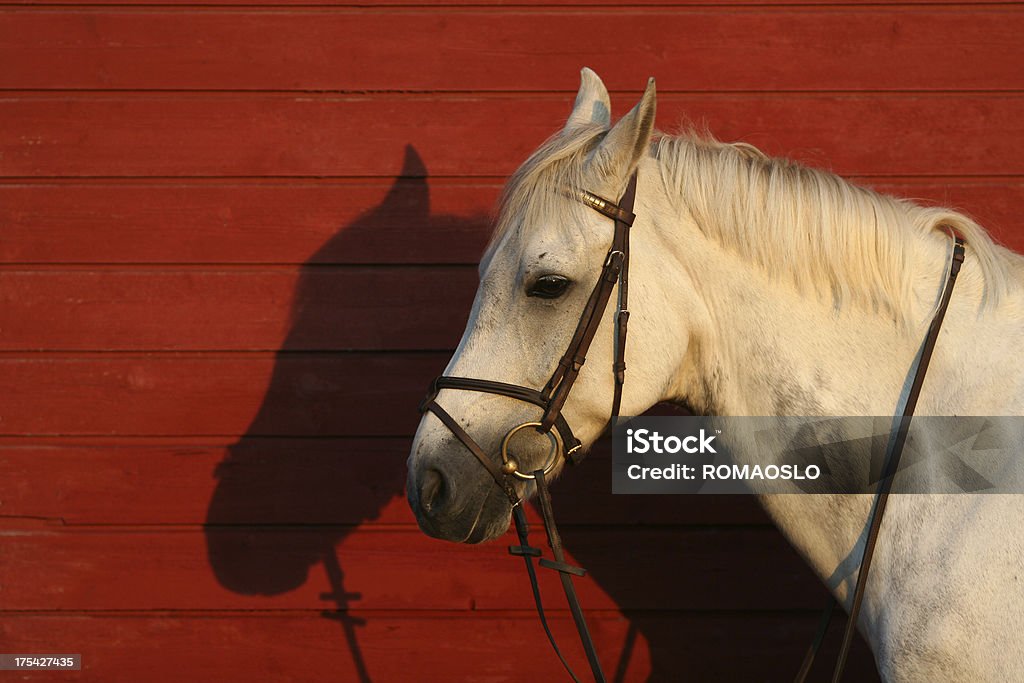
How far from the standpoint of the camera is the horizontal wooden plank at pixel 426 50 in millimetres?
2613

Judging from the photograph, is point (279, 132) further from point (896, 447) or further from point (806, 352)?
point (896, 447)

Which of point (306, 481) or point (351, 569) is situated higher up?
point (306, 481)

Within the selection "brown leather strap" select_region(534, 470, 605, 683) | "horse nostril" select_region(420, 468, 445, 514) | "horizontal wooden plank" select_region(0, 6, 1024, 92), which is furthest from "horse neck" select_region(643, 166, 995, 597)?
"horizontal wooden plank" select_region(0, 6, 1024, 92)

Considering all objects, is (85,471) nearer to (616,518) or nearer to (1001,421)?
(616,518)

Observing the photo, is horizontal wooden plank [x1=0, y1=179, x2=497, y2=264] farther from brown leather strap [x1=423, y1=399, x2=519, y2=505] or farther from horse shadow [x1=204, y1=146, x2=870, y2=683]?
brown leather strap [x1=423, y1=399, x2=519, y2=505]

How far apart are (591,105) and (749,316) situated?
2.37ft

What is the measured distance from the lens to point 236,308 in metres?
2.62

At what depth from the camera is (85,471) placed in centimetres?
261

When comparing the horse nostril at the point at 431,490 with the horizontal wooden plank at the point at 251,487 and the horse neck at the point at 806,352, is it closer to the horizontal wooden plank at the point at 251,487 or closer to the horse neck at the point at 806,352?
the horse neck at the point at 806,352

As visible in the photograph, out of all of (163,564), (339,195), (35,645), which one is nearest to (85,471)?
(163,564)

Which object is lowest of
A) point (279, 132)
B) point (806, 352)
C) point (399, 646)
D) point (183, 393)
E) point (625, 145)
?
point (399, 646)

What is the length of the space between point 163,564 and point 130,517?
0.20 meters

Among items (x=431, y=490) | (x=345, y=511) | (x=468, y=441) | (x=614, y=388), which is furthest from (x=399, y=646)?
(x=614, y=388)

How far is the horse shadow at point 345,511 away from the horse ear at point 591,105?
2.43 feet
